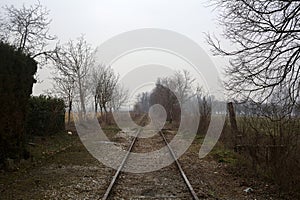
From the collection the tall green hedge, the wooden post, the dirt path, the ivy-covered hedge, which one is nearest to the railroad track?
the dirt path

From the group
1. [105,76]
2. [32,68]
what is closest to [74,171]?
[32,68]

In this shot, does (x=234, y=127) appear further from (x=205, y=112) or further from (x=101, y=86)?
(x=101, y=86)

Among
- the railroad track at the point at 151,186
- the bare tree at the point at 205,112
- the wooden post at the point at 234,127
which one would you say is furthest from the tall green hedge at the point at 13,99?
the bare tree at the point at 205,112

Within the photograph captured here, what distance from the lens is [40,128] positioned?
18.3 m

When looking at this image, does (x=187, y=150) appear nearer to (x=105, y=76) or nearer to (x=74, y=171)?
(x=74, y=171)

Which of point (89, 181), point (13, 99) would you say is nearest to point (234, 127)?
point (89, 181)

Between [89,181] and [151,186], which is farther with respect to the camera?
[89,181]

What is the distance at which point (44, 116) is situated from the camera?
18656 mm

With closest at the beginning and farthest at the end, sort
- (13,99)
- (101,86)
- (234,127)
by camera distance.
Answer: (13,99) < (234,127) < (101,86)

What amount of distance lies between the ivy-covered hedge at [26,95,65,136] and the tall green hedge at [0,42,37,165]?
4.81 m

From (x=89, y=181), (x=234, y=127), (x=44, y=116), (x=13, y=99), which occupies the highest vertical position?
(x=13, y=99)

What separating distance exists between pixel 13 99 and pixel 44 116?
8.15 meters

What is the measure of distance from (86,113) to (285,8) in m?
26.9

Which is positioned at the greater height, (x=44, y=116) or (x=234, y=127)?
(x=44, y=116)
